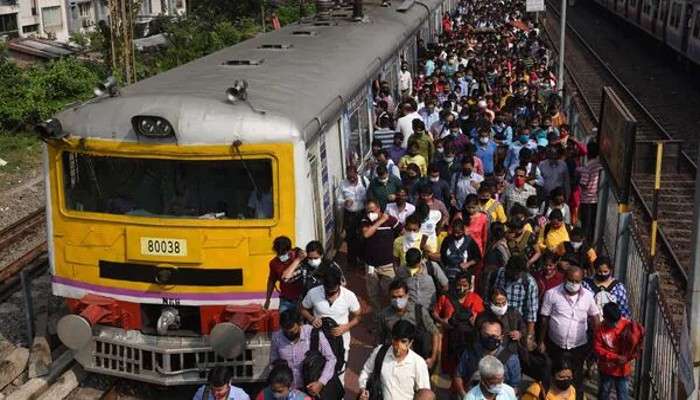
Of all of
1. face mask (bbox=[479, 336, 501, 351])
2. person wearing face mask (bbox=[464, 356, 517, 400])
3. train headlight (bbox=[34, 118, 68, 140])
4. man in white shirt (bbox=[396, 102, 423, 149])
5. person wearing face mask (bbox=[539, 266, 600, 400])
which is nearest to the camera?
person wearing face mask (bbox=[464, 356, 517, 400])

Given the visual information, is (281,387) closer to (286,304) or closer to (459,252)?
(286,304)

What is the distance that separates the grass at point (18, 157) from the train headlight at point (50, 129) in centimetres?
985

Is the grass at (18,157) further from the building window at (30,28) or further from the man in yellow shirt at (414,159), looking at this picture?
the building window at (30,28)

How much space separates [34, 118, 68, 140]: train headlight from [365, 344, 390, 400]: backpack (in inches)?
139

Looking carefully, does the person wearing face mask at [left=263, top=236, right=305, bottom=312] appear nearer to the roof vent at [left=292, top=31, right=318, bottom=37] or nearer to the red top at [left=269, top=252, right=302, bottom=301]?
the red top at [left=269, top=252, right=302, bottom=301]

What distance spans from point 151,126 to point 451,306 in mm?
2877

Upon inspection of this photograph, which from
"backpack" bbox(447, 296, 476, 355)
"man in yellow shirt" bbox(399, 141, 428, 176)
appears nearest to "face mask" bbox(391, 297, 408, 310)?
"backpack" bbox(447, 296, 476, 355)

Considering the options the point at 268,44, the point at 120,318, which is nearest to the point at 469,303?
the point at 120,318

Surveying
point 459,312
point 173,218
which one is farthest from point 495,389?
point 173,218

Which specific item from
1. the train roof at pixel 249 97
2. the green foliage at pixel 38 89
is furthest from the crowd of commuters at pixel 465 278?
the green foliage at pixel 38 89

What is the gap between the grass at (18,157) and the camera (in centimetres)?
1753

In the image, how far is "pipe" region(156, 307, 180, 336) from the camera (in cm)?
772

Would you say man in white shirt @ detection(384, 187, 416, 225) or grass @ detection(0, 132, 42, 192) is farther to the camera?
grass @ detection(0, 132, 42, 192)

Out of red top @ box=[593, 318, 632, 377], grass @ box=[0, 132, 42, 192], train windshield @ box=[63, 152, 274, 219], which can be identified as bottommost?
grass @ box=[0, 132, 42, 192]
